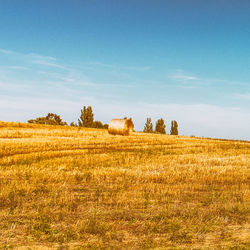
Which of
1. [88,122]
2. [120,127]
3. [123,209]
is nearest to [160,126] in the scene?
[88,122]

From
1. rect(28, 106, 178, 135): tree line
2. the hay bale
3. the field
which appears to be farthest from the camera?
rect(28, 106, 178, 135): tree line

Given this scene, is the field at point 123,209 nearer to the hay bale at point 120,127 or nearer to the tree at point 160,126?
the hay bale at point 120,127

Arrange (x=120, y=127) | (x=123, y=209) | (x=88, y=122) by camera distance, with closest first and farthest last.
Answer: (x=123, y=209)
(x=120, y=127)
(x=88, y=122)

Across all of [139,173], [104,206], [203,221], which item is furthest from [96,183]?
[203,221]

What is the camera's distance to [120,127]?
115 feet

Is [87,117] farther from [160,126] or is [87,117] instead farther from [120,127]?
[120,127]

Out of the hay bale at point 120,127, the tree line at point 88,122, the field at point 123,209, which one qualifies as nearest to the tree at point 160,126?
the tree line at point 88,122

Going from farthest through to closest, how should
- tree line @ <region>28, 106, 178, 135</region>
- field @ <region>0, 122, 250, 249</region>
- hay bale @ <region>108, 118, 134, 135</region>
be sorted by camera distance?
1. tree line @ <region>28, 106, 178, 135</region>
2. hay bale @ <region>108, 118, 134, 135</region>
3. field @ <region>0, 122, 250, 249</region>

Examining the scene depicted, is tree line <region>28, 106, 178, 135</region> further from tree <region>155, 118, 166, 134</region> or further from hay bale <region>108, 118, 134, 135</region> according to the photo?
hay bale <region>108, 118, 134, 135</region>

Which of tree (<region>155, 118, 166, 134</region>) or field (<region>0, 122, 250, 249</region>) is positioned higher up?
tree (<region>155, 118, 166, 134</region>)

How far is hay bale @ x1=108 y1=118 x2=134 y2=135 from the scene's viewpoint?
35000mm

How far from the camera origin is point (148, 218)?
6516 millimetres

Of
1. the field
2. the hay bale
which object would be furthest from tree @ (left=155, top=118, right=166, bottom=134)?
the field

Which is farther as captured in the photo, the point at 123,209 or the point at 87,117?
the point at 87,117
